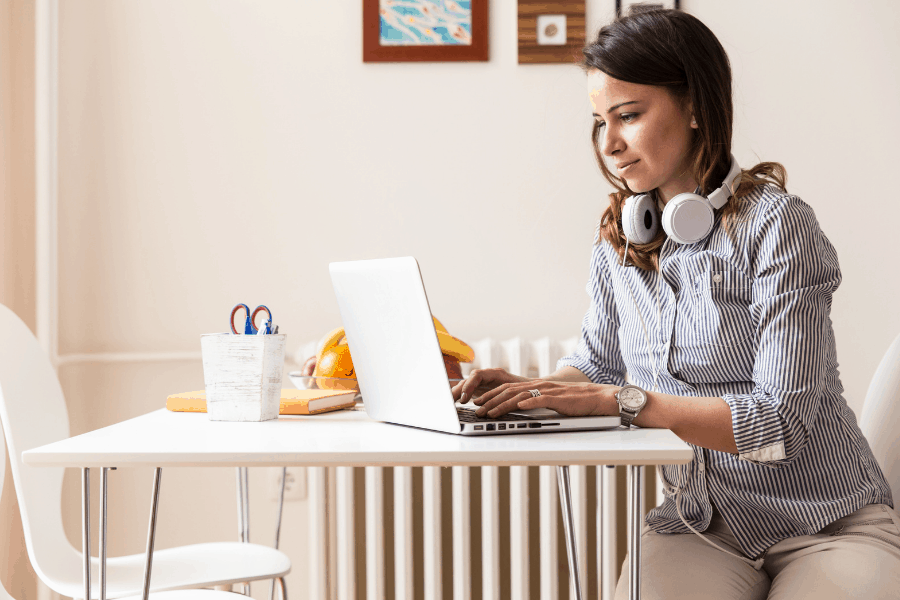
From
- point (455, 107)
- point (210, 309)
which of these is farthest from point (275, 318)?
point (455, 107)

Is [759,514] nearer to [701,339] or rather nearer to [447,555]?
[701,339]

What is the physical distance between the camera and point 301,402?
1023 mm

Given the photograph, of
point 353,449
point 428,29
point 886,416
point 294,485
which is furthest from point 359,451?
point 428,29

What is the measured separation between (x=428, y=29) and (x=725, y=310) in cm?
107

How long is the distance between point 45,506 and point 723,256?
105cm

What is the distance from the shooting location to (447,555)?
1.84m

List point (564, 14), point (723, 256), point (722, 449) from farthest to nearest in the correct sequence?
point (564, 14), point (723, 256), point (722, 449)

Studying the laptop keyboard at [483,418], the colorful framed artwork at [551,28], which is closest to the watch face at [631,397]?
the laptop keyboard at [483,418]

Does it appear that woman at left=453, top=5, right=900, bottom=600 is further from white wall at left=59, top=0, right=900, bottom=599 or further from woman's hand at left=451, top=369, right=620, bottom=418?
white wall at left=59, top=0, right=900, bottom=599

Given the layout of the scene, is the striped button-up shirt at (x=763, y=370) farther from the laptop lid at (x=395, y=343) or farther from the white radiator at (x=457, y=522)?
the white radiator at (x=457, y=522)

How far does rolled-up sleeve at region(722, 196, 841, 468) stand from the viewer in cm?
93

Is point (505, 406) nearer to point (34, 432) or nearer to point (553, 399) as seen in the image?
Result: point (553, 399)

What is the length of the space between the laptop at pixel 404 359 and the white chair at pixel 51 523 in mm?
453

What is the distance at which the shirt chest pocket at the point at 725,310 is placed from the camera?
104 cm
